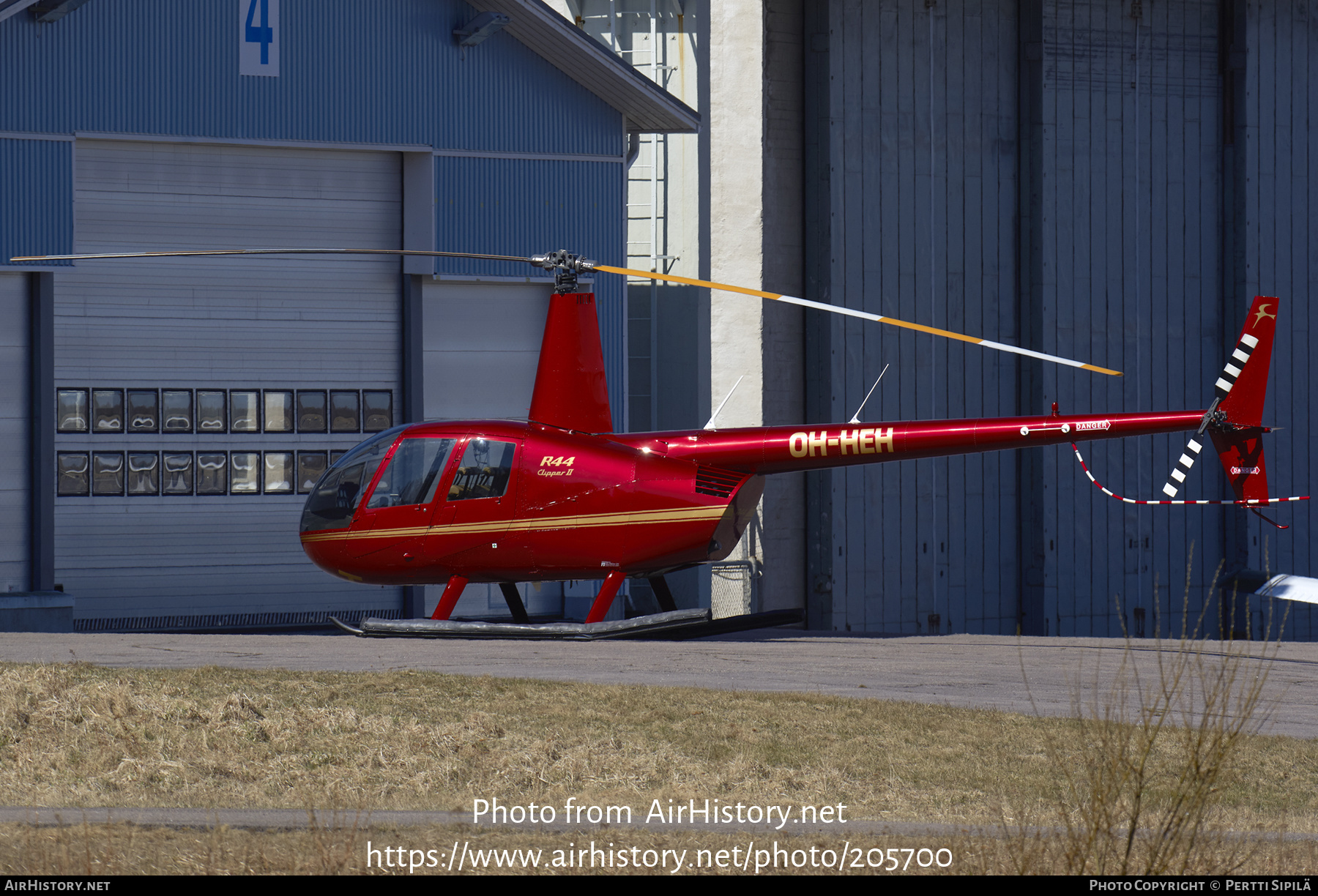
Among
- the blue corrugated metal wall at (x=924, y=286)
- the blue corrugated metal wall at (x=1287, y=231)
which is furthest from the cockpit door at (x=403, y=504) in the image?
the blue corrugated metal wall at (x=1287, y=231)

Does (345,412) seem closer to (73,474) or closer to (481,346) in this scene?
(481,346)

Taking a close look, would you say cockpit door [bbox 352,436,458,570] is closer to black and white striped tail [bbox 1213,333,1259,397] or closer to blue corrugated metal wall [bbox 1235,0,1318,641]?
black and white striped tail [bbox 1213,333,1259,397]

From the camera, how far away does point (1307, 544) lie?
25.6 m

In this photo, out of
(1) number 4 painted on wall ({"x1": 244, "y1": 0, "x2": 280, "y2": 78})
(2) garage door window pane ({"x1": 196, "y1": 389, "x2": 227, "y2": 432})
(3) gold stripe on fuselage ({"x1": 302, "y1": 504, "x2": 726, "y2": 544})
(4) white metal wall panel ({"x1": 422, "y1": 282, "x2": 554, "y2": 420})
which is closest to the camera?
(3) gold stripe on fuselage ({"x1": 302, "y1": 504, "x2": 726, "y2": 544})

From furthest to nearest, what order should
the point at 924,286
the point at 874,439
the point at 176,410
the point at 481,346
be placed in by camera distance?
the point at 924,286
the point at 481,346
the point at 176,410
the point at 874,439

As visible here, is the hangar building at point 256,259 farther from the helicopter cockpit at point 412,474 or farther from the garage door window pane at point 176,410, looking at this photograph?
the helicopter cockpit at point 412,474

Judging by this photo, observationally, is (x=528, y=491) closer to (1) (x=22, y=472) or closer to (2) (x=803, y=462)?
(2) (x=803, y=462)

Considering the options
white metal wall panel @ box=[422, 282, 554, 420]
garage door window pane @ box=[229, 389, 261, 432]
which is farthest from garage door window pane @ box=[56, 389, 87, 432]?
white metal wall panel @ box=[422, 282, 554, 420]

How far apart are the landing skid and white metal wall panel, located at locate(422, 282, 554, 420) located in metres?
5.37

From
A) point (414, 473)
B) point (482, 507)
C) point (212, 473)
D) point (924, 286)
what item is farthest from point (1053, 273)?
point (212, 473)

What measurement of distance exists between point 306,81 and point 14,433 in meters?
5.76

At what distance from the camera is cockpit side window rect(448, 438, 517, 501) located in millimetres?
15656

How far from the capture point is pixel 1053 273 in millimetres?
24016

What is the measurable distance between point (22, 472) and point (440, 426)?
6.11 metres
